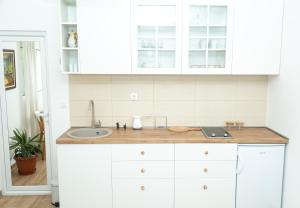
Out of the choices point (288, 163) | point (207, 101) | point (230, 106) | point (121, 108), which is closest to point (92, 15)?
point (121, 108)

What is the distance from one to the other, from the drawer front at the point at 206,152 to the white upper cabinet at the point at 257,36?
2.61 feet

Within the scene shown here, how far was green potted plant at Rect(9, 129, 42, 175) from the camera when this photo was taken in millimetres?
3260

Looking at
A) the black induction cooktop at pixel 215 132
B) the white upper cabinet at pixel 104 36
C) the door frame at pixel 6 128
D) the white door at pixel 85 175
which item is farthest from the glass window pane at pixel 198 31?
the door frame at pixel 6 128

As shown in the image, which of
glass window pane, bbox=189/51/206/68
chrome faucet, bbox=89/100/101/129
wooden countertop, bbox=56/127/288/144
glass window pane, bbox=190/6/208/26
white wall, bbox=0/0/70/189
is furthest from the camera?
chrome faucet, bbox=89/100/101/129

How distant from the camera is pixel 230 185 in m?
2.67

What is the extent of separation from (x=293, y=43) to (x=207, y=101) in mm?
1064

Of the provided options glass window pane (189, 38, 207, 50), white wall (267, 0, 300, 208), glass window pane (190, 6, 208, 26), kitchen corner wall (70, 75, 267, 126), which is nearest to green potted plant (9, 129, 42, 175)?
kitchen corner wall (70, 75, 267, 126)

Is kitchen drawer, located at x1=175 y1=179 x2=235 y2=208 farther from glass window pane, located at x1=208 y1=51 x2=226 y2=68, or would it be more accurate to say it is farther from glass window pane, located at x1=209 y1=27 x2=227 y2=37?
glass window pane, located at x1=209 y1=27 x2=227 y2=37

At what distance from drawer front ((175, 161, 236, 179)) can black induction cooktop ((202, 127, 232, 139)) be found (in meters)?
0.26

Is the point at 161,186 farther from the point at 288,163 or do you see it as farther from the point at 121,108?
the point at 288,163

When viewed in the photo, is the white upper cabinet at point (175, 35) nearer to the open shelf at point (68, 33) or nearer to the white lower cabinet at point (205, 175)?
the open shelf at point (68, 33)

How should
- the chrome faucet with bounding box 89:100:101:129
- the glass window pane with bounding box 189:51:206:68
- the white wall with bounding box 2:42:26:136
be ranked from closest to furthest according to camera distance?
the glass window pane with bounding box 189:51:206:68 < the chrome faucet with bounding box 89:100:101:129 < the white wall with bounding box 2:42:26:136

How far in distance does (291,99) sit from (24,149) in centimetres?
306

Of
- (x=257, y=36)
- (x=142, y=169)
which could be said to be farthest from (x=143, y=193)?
(x=257, y=36)
